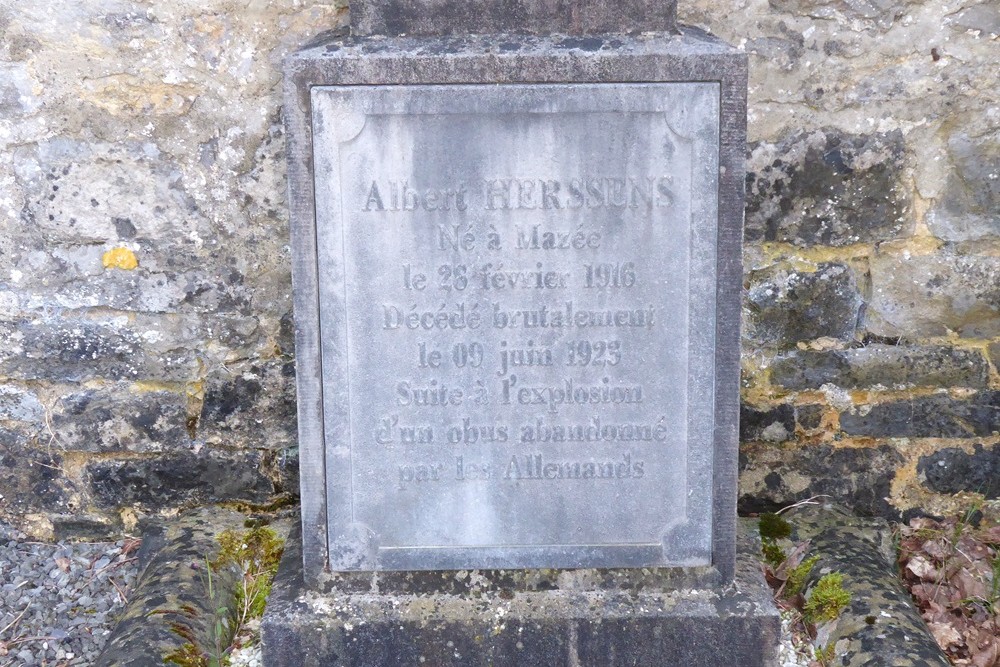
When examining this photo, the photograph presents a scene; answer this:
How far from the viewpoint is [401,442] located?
232 centimetres

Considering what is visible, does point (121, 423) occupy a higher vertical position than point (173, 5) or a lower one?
lower

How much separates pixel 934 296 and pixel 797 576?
0.94m

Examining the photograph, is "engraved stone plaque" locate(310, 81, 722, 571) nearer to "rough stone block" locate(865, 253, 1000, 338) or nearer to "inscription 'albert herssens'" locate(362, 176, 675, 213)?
"inscription 'albert herssens'" locate(362, 176, 675, 213)

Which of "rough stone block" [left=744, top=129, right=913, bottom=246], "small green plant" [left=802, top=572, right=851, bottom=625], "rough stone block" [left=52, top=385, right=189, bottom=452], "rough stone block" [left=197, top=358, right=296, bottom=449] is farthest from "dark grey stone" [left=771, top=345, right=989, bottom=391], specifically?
"rough stone block" [left=52, top=385, right=189, bottom=452]

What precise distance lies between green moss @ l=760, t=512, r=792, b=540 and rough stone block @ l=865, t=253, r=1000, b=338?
0.65 meters

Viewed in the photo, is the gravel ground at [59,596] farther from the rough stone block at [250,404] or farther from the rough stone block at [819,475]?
the rough stone block at [819,475]

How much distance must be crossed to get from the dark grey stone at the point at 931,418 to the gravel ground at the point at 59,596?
7.53 feet

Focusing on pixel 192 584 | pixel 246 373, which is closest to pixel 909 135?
pixel 246 373

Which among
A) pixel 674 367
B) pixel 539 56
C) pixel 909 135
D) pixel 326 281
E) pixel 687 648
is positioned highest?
pixel 539 56

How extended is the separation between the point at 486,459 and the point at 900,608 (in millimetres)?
1145

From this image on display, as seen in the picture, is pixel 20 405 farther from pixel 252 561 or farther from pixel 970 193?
pixel 970 193

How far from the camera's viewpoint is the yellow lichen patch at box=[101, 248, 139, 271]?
2730mm

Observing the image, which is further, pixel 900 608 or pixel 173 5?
pixel 173 5

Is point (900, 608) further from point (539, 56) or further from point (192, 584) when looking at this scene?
point (192, 584)
